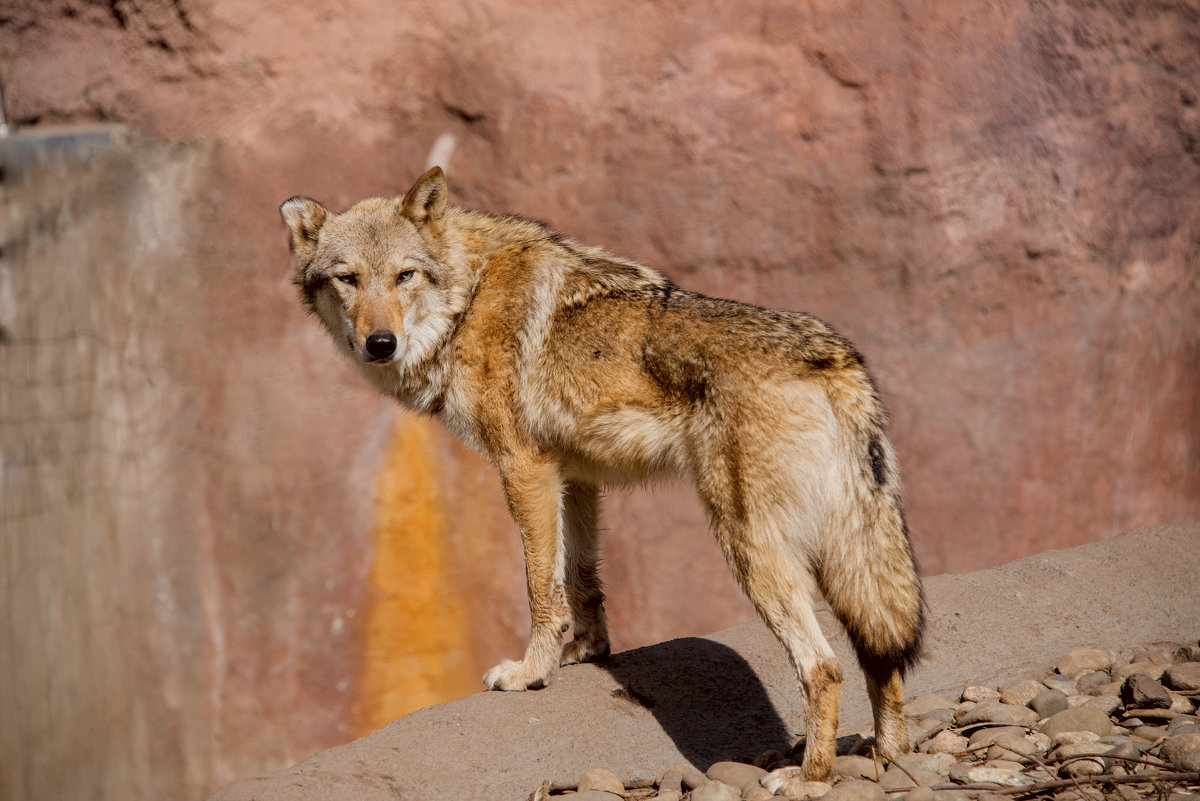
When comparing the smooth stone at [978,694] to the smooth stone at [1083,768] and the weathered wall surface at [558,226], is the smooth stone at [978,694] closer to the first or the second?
the smooth stone at [1083,768]

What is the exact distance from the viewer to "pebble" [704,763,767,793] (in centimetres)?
379

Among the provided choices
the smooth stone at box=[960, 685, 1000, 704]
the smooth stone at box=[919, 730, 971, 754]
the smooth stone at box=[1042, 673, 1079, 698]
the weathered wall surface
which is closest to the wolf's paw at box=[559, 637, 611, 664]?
the smooth stone at box=[919, 730, 971, 754]

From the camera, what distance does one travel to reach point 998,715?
4.18 meters

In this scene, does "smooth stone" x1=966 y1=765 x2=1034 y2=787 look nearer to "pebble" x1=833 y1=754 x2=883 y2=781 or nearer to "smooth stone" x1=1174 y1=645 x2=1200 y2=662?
"pebble" x1=833 y1=754 x2=883 y2=781

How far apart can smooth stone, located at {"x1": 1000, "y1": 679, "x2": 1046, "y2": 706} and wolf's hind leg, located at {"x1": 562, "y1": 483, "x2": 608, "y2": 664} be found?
188 cm

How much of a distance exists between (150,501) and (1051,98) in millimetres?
7721

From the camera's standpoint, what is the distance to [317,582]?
7.84 meters

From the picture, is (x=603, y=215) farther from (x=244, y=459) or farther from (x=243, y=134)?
(x=244, y=459)

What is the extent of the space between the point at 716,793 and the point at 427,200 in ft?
10.1

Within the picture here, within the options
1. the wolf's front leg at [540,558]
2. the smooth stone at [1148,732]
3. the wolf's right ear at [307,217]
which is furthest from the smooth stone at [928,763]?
the wolf's right ear at [307,217]

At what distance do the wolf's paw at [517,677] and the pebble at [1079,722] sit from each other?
7.11 feet

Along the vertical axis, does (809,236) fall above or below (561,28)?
below

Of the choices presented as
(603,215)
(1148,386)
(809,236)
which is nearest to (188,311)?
(603,215)

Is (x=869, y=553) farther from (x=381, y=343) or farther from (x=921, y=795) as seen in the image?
(x=381, y=343)
